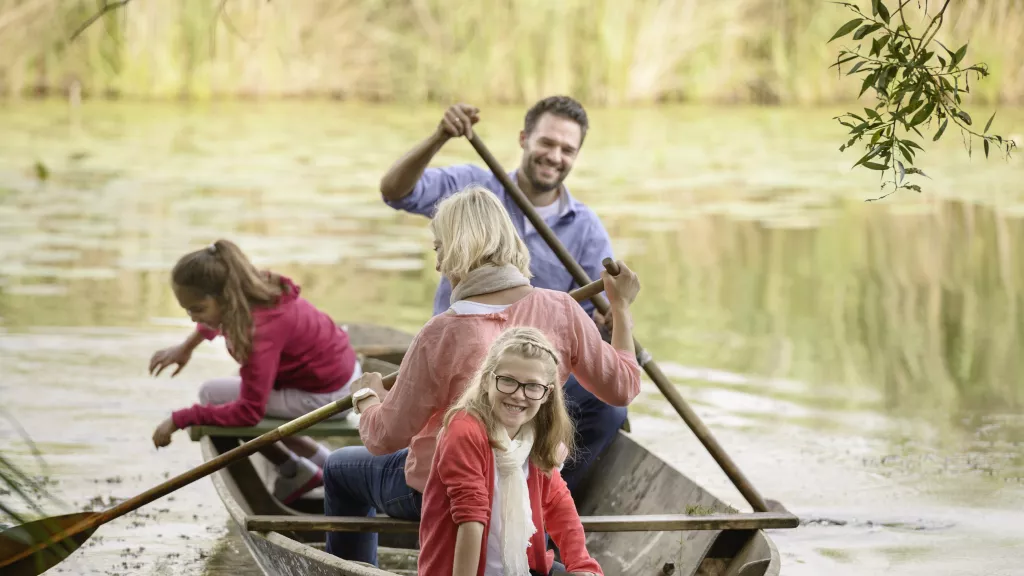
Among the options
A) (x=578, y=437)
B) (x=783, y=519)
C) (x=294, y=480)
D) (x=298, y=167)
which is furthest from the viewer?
(x=298, y=167)

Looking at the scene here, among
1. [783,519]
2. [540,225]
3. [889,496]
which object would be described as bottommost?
[889,496]

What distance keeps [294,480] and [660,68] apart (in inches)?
455

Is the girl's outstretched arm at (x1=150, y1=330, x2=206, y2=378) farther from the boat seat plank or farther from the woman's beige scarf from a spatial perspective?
the woman's beige scarf

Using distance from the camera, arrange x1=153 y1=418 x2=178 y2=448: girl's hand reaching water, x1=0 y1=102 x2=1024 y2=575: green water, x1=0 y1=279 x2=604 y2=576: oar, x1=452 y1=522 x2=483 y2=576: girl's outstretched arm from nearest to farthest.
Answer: x1=452 y1=522 x2=483 y2=576: girl's outstretched arm, x1=0 y1=279 x2=604 y2=576: oar, x1=153 y1=418 x2=178 y2=448: girl's hand reaching water, x1=0 y1=102 x2=1024 y2=575: green water

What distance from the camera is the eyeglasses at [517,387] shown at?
275cm

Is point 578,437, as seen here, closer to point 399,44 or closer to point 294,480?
point 294,480

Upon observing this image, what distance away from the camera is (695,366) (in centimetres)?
682

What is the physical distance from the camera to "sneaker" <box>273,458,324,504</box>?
458 centimetres

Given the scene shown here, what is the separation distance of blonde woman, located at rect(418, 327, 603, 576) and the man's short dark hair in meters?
1.68

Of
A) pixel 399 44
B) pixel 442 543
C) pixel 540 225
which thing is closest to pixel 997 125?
pixel 399 44

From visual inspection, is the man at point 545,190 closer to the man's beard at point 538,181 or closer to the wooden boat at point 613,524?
the man's beard at point 538,181

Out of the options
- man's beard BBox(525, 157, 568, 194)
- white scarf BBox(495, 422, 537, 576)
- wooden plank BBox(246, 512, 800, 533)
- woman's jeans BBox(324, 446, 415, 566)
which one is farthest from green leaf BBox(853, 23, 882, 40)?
man's beard BBox(525, 157, 568, 194)

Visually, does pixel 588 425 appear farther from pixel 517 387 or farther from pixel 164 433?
pixel 517 387

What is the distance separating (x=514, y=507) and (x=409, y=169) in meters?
1.73
